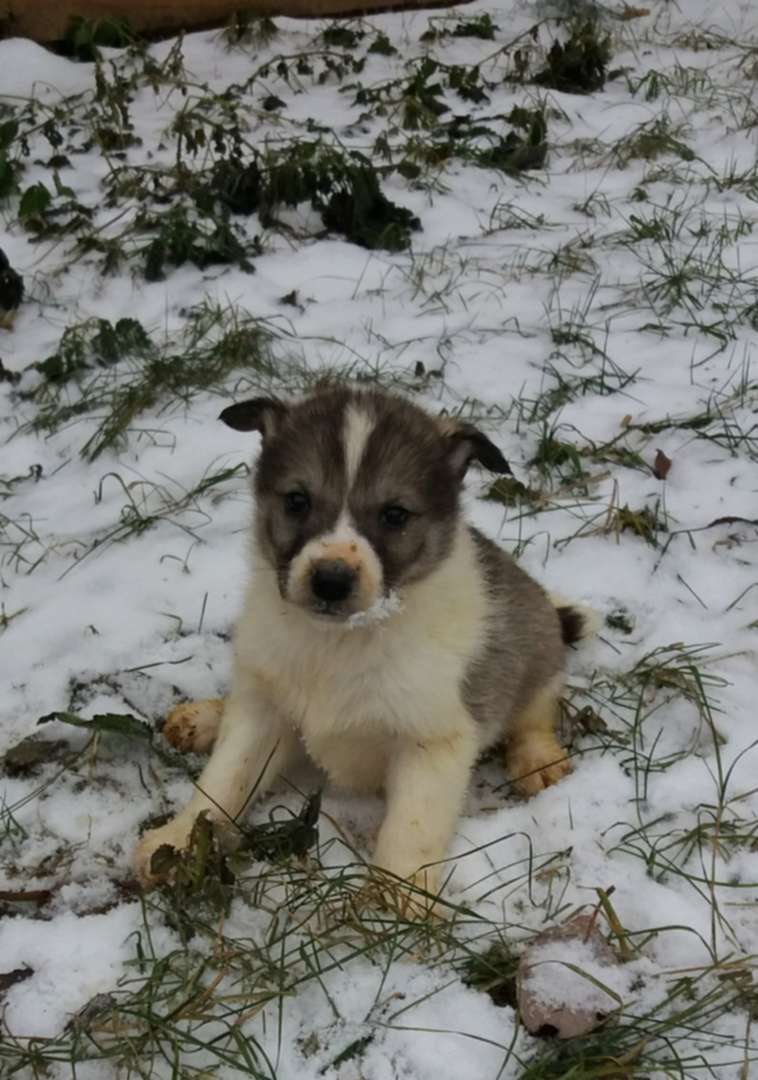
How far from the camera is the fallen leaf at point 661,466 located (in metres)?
4.62

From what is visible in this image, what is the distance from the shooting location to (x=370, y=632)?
3.05 meters

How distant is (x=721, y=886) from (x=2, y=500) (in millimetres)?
3335

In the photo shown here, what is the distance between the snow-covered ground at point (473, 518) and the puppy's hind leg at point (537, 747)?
0.07m

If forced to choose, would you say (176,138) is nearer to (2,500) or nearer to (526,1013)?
(2,500)

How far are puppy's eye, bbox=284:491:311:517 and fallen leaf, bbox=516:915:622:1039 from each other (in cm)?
128

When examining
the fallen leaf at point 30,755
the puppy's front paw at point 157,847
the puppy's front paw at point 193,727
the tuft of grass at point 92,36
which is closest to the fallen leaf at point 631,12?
the tuft of grass at point 92,36

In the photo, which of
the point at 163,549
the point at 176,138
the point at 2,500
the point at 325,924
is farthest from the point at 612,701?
the point at 176,138

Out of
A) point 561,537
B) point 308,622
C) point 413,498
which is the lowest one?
point 561,537

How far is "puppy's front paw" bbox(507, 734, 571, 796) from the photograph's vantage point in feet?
10.8

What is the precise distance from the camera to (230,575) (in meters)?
4.22

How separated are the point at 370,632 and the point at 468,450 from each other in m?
Result: 0.64

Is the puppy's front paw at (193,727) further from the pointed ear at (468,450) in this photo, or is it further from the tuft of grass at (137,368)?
the tuft of grass at (137,368)

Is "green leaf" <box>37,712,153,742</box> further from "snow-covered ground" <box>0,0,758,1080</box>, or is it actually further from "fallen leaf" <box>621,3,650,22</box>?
"fallen leaf" <box>621,3,650,22</box>

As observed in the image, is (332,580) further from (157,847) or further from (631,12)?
(631,12)
